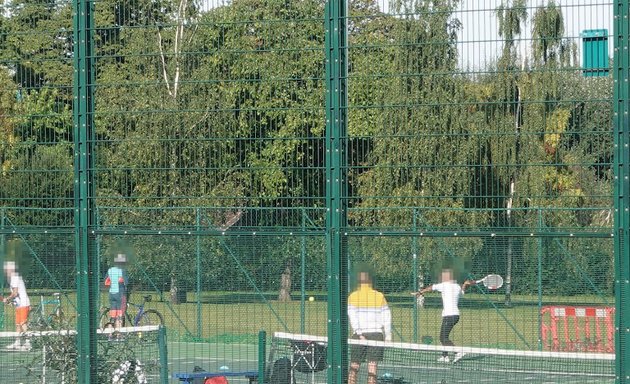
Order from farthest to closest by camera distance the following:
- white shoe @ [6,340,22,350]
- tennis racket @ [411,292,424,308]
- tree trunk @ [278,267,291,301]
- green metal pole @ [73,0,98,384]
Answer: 1. white shoe @ [6,340,22,350]
2. green metal pole @ [73,0,98,384]
3. tree trunk @ [278,267,291,301]
4. tennis racket @ [411,292,424,308]

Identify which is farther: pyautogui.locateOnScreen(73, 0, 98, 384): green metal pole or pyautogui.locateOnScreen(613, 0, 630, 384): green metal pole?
pyautogui.locateOnScreen(73, 0, 98, 384): green metal pole

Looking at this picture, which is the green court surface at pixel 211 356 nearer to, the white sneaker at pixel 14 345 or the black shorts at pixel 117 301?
the black shorts at pixel 117 301

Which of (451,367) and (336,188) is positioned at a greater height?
(336,188)

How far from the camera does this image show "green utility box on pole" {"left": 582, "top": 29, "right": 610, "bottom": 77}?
9.12 m

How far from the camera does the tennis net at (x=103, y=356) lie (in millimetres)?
10875

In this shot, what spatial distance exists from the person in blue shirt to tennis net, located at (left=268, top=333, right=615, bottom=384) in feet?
6.32

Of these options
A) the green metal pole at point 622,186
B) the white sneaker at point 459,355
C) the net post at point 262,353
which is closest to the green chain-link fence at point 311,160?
the green metal pole at point 622,186

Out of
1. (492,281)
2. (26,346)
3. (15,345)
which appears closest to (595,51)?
(492,281)

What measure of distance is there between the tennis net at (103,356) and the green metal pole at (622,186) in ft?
14.2

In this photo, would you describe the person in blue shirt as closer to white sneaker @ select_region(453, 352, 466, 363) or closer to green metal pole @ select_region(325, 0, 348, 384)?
green metal pole @ select_region(325, 0, 348, 384)

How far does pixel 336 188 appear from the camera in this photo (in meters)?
9.85

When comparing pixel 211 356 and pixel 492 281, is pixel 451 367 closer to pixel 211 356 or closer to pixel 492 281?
pixel 492 281

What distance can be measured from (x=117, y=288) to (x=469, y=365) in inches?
142

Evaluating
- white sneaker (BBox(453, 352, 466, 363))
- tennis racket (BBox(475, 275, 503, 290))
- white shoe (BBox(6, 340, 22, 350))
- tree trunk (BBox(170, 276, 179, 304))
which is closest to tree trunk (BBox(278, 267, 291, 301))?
tree trunk (BBox(170, 276, 179, 304))
